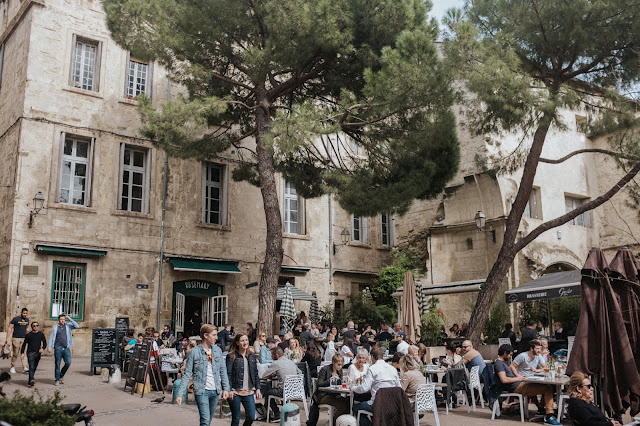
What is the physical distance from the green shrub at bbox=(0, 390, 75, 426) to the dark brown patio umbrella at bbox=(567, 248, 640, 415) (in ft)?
17.2

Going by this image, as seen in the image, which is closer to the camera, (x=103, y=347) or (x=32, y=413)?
(x=32, y=413)

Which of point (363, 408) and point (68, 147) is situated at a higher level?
point (68, 147)

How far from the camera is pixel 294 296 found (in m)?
19.7

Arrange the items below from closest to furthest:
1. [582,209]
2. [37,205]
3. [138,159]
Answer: [582,209] < [37,205] < [138,159]

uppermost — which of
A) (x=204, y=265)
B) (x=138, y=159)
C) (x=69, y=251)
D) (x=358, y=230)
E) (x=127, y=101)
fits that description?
(x=127, y=101)

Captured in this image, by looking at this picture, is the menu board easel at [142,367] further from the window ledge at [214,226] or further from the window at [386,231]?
the window at [386,231]

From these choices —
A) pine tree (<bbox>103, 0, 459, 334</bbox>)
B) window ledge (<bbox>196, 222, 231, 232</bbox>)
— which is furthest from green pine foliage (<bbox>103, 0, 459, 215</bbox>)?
window ledge (<bbox>196, 222, 231, 232</bbox>)

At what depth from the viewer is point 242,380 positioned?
769 cm

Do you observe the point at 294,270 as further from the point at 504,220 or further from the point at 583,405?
the point at 583,405

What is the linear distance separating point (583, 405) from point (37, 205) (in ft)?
48.7

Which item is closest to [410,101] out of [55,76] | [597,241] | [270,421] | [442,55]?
[442,55]

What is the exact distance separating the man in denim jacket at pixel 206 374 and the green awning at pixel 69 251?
11.3 metres

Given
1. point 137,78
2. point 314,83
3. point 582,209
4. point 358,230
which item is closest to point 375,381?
point 582,209

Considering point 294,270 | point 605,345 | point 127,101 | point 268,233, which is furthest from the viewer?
point 294,270
